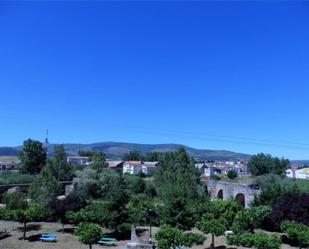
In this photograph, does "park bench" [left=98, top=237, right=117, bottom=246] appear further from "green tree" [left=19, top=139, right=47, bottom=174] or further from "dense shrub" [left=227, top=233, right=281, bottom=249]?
"green tree" [left=19, top=139, right=47, bottom=174]

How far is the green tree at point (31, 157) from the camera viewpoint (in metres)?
80.8

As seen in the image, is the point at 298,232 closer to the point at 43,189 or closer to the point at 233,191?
the point at 43,189

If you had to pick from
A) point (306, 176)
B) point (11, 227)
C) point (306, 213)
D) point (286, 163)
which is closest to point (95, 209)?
point (11, 227)

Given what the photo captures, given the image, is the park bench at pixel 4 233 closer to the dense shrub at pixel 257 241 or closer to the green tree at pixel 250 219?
the dense shrub at pixel 257 241

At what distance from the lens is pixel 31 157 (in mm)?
81250

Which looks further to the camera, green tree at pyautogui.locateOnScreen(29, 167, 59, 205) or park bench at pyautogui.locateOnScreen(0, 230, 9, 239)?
green tree at pyautogui.locateOnScreen(29, 167, 59, 205)

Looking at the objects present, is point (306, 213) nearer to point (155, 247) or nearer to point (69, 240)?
point (155, 247)

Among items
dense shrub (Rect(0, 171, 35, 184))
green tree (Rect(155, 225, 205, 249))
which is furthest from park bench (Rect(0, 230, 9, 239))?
dense shrub (Rect(0, 171, 35, 184))

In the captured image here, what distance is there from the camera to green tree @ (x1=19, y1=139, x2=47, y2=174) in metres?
80.8

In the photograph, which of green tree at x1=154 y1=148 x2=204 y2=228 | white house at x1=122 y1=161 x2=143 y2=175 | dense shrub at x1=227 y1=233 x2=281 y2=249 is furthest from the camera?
white house at x1=122 y1=161 x2=143 y2=175

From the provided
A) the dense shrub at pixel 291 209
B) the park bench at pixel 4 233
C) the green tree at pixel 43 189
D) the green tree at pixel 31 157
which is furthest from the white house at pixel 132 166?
the dense shrub at pixel 291 209

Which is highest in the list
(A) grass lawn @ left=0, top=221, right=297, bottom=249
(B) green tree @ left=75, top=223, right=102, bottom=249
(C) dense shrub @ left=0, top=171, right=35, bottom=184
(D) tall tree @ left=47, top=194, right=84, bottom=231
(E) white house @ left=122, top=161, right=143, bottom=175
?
(E) white house @ left=122, top=161, right=143, bottom=175

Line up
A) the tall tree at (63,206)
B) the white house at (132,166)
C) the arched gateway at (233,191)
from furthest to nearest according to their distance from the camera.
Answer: the white house at (132,166), the arched gateway at (233,191), the tall tree at (63,206)

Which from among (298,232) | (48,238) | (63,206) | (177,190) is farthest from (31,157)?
(298,232)
